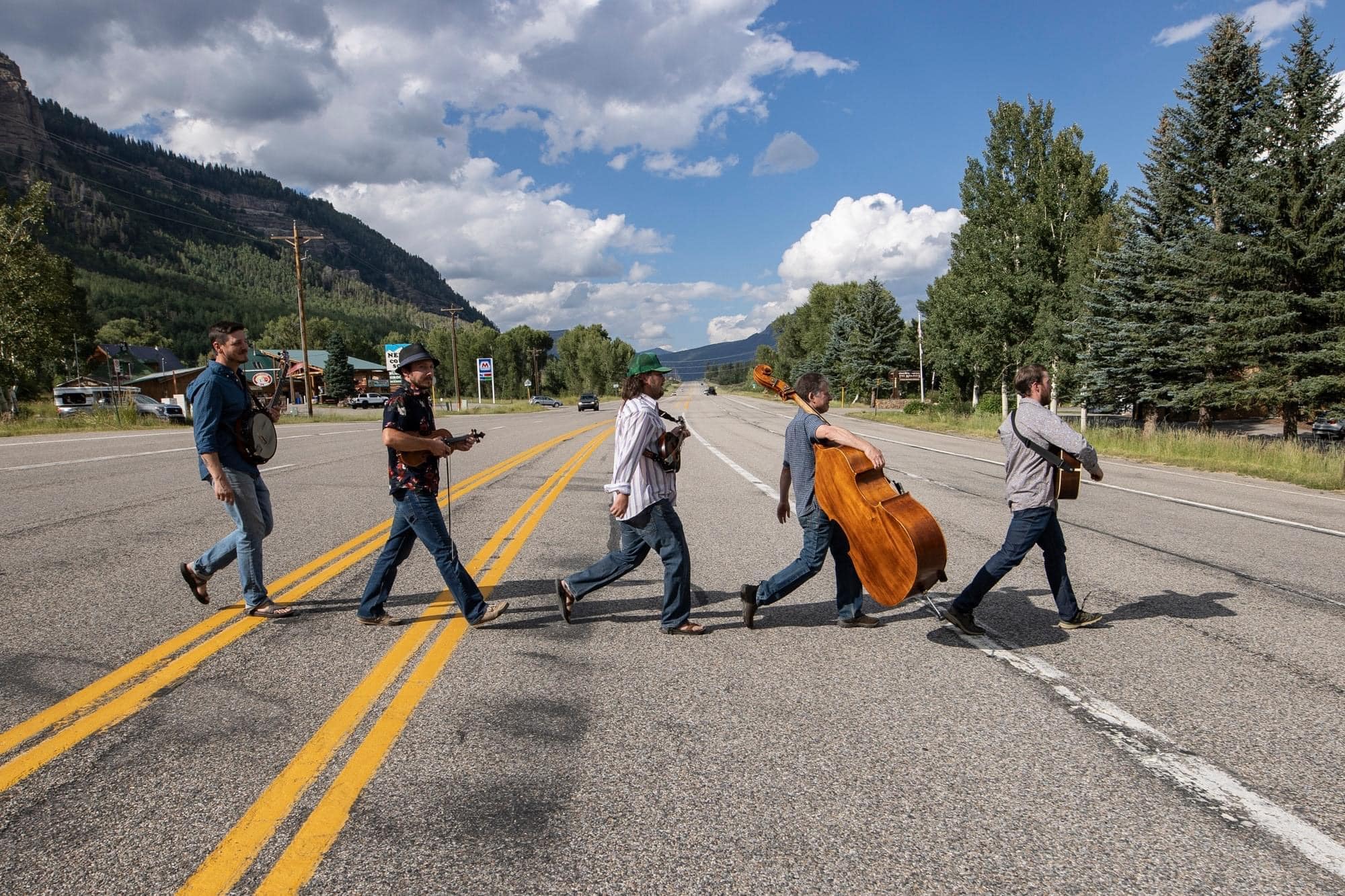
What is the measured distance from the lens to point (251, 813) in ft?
8.56

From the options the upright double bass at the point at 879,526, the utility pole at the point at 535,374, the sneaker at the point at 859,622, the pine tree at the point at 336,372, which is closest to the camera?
the upright double bass at the point at 879,526

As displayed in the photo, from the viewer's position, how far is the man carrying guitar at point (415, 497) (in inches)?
181

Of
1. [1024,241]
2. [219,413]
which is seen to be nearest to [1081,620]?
[219,413]

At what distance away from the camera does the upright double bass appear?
423 centimetres

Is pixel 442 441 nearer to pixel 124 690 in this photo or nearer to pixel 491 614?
pixel 491 614

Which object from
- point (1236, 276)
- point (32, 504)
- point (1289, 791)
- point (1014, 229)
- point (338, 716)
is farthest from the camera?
point (1014, 229)

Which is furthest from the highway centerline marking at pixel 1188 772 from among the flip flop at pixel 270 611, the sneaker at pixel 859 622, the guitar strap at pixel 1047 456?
the flip flop at pixel 270 611

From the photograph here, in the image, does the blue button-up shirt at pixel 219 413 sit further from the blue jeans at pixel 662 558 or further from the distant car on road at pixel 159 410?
the distant car on road at pixel 159 410

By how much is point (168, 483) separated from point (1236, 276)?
81.7 ft

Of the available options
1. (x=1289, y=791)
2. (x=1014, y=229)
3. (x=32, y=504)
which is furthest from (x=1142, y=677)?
(x=1014, y=229)

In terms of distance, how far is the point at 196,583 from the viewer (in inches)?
199

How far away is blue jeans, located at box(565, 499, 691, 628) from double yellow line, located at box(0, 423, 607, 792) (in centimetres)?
214

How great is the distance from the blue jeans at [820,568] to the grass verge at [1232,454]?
12916 millimetres

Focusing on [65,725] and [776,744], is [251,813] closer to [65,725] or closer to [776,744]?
[65,725]
